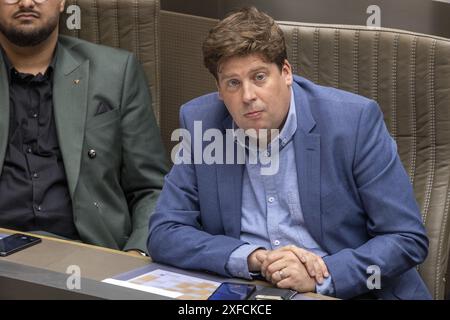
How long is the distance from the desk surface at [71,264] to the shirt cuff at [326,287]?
0.21ft

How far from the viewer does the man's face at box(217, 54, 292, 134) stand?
1528mm

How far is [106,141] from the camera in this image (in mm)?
2123

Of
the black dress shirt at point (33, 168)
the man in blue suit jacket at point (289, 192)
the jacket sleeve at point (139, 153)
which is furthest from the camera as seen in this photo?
the jacket sleeve at point (139, 153)

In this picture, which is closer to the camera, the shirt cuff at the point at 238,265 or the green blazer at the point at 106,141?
the shirt cuff at the point at 238,265

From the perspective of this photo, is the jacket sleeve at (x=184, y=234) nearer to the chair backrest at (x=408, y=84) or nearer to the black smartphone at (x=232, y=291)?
the black smartphone at (x=232, y=291)

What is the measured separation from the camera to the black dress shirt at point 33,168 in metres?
2.05

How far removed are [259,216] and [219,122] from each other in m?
0.24

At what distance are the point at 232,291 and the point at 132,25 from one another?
1.25 m

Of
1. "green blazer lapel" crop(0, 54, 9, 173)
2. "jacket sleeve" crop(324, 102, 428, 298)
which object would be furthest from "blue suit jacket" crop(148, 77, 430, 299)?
"green blazer lapel" crop(0, 54, 9, 173)

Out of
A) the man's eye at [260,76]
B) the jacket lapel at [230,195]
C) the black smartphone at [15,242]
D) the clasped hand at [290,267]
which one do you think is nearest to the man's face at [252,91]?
the man's eye at [260,76]

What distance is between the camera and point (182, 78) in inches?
102

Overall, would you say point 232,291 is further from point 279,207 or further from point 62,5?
point 62,5
